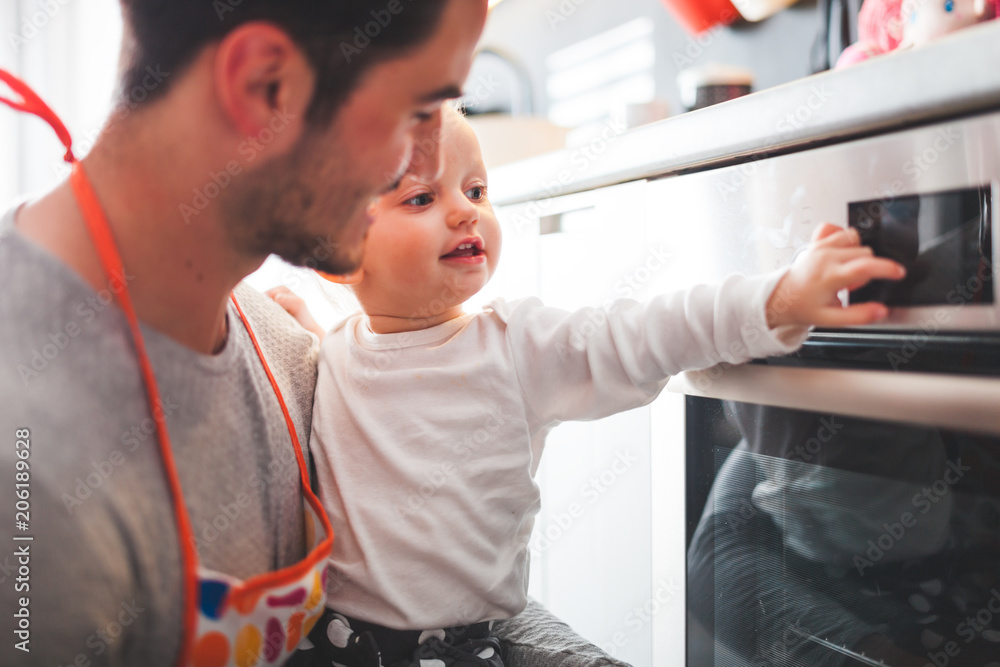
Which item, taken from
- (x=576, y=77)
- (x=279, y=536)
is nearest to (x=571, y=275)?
(x=279, y=536)

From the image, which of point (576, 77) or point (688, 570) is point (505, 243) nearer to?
point (688, 570)

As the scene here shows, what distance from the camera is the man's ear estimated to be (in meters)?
0.52

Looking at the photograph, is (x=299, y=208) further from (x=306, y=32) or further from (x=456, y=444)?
(x=456, y=444)

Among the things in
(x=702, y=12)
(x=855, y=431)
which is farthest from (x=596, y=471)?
(x=702, y=12)

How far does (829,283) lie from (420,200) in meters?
0.43

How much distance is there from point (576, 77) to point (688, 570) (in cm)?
144

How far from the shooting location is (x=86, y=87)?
241 centimetres

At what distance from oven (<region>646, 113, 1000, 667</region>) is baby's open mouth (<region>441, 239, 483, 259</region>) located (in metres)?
0.22

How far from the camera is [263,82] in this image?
0.54 m

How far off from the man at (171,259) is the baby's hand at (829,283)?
33 centimetres

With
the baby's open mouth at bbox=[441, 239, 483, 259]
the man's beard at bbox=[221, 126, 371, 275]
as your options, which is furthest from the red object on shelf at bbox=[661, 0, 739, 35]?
the man's beard at bbox=[221, 126, 371, 275]

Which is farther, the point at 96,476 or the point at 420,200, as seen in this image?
the point at 420,200

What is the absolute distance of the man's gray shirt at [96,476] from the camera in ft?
1.58

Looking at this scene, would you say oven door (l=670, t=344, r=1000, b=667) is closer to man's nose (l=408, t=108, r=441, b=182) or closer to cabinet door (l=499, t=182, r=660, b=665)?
cabinet door (l=499, t=182, r=660, b=665)
